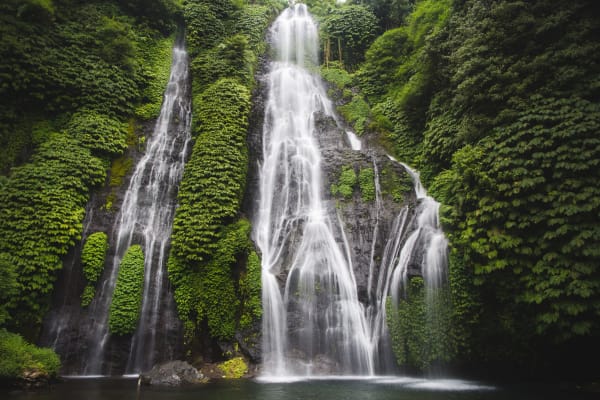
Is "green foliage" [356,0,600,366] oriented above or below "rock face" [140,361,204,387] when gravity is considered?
above

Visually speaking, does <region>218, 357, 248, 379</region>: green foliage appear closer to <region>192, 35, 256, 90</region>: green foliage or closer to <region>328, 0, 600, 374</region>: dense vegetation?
<region>328, 0, 600, 374</region>: dense vegetation

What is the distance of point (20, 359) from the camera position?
920 centimetres

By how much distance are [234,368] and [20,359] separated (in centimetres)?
588

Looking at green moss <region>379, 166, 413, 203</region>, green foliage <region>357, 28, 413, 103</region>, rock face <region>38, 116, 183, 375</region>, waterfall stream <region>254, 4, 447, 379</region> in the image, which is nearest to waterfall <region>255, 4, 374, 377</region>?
waterfall stream <region>254, 4, 447, 379</region>

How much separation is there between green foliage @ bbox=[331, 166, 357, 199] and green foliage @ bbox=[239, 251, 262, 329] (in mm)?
4639

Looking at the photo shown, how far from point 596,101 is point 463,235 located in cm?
509

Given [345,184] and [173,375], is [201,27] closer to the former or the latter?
[345,184]

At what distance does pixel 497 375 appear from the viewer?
34.9 feet

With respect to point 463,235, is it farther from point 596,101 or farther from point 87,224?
point 87,224

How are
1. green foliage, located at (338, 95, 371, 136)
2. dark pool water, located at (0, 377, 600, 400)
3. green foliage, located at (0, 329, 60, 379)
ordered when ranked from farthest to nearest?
green foliage, located at (338, 95, 371, 136)
green foliage, located at (0, 329, 60, 379)
dark pool water, located at (0, 377, 600, 400)

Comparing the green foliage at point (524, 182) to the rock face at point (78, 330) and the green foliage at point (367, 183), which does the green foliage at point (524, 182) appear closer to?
the green foliage at point (367, 183)

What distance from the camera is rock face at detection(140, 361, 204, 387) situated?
10055 millimetres

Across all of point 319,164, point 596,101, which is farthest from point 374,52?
point 596,101

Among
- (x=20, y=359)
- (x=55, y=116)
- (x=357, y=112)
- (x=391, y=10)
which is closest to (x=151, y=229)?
(x=20, y=359)
